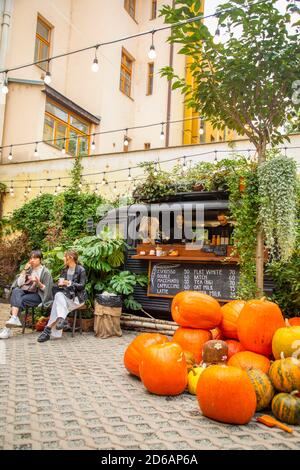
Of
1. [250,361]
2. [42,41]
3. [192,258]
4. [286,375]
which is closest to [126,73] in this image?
[42,41]

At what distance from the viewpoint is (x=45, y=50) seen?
1301 centimetres

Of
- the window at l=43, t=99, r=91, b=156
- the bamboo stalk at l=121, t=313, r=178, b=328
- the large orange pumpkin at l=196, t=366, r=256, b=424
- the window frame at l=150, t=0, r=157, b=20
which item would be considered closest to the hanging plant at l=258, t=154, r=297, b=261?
the large orange pumpkin at l=196, t=366, r=256, b=424

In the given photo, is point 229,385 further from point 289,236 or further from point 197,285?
point 197,285

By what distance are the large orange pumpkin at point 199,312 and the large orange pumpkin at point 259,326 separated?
37 cm

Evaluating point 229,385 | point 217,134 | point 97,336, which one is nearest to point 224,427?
point 229,385

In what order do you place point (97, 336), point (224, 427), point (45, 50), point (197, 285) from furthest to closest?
1. point (45, 50)
2. point (197, 285)
3. point (97, 336)
4. point (224, 427)

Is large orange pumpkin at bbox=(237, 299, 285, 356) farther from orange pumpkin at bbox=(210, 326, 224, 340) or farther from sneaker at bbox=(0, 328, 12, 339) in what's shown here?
sneaker at bbox=(0, 328, 12, 339)

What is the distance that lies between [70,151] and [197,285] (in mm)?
8981

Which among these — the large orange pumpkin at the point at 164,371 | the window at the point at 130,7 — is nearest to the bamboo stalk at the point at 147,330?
the large orange pumpkin at the point at 164,371

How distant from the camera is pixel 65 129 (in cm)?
1285

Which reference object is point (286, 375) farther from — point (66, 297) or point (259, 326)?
point (66, 297)

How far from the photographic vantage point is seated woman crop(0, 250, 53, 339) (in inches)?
211

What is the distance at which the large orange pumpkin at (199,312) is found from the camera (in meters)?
3.66

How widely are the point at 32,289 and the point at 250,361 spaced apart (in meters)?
3.59
